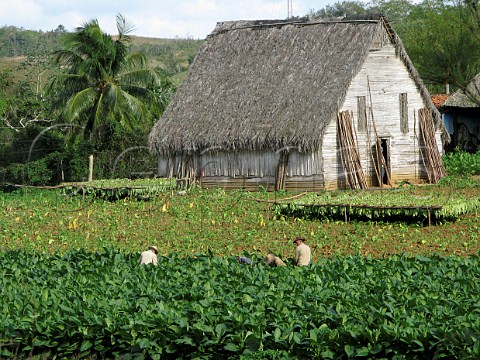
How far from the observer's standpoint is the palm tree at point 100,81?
99.9ft

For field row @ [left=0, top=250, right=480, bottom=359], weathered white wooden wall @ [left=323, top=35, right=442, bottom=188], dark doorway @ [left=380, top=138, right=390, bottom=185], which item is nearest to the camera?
field row @ [left=0, top=250, right=480, bottom=359]

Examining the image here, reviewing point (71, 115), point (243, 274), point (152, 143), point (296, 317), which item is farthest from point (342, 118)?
point (296, 317)

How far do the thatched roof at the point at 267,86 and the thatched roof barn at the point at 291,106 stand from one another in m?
0.04

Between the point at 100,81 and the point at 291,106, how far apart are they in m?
7.60

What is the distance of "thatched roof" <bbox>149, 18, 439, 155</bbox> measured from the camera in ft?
88.7

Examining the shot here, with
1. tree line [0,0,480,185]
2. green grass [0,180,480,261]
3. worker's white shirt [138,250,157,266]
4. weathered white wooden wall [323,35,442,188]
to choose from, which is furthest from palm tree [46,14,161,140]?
worker's white shirt [138,250,157,266]

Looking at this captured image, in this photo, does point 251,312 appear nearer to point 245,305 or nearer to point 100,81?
point 245,305

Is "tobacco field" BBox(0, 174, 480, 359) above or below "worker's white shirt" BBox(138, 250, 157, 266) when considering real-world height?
below

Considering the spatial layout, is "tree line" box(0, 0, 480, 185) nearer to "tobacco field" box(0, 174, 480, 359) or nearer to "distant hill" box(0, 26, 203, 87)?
"tobacco field" box(0, 174, 480, 359)

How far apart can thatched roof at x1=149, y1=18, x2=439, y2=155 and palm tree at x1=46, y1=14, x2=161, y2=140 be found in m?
1.48

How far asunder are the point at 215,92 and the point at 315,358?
69.1ft

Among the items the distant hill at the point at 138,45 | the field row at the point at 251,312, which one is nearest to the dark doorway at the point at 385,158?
the field row at the point at 251,312

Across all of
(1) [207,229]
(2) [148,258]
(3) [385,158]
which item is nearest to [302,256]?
(2) [148,258]

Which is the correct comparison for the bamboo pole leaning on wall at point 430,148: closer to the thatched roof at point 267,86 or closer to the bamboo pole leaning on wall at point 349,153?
the thatched roof at point 267,86
